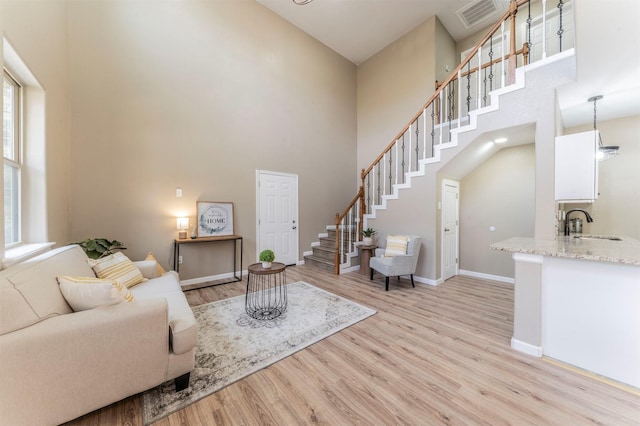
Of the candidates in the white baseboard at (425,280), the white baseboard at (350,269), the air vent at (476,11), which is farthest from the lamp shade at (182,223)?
the air vent at (476,11)

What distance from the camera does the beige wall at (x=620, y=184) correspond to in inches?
137

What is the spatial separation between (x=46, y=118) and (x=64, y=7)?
1.68 metres

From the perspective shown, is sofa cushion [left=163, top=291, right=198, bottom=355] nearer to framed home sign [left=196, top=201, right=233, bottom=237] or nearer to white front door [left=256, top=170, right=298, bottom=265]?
A: framed home sign [left=196, top=201, right=233, bottom=237]

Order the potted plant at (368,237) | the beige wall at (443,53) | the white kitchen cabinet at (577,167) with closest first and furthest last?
the white kitchen cabinet at (577,167) < the potted plant at (368,237) < the beige wall at (443,53)

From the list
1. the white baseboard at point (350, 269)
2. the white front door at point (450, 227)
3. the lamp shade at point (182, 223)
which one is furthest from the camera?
the white baseboard at point (350, 269)

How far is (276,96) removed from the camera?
16.9 feet

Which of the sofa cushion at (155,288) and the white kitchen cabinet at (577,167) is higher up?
the white kitchen cabinet at (577,167)

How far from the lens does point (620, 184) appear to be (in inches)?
141

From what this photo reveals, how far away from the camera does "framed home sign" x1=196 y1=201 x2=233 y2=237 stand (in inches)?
164

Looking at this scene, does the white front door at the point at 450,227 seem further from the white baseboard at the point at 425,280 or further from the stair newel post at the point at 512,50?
the stair newel post at the point at 512,50

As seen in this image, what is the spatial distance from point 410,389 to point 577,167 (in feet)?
8.33

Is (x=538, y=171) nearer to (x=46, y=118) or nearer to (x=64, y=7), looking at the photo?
(x=46, y=118)

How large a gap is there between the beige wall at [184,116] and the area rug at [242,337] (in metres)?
1.71

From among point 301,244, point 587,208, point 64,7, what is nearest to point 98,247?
point 64,7
